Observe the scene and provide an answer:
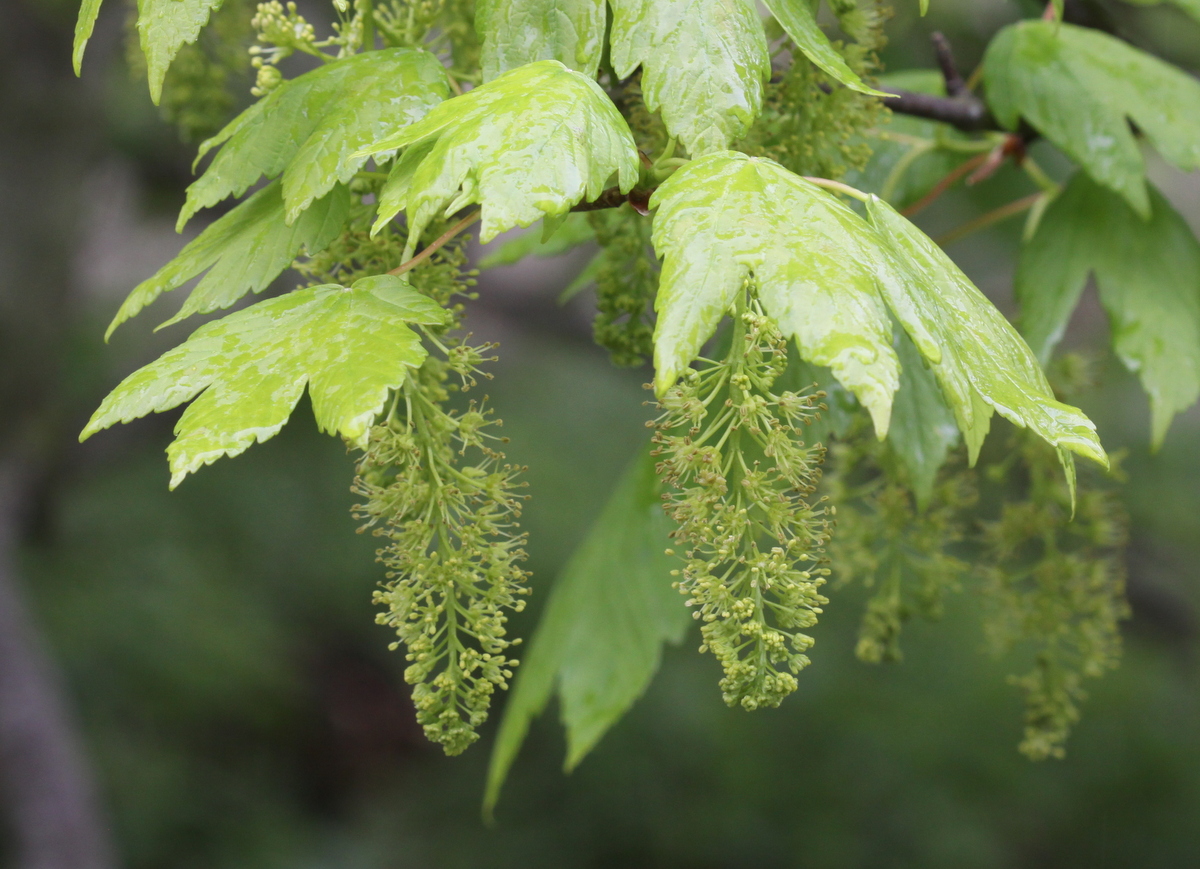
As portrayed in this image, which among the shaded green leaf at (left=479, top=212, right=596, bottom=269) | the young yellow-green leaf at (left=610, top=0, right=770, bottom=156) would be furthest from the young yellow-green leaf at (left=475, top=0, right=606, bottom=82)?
the shaded green leaf at (left=479, top=212, right=596, bottom=269)

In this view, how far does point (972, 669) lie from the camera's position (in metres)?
4.32

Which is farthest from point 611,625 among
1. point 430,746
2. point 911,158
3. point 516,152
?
point 430,746

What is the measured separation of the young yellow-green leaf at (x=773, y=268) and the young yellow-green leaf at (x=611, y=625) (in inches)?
25.0

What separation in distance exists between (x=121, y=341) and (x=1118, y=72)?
180 inches

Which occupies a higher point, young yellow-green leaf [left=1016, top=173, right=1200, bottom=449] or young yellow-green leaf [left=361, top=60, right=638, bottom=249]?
young yellow-green leaf [left=361, top=60, right=638, bottom=249]

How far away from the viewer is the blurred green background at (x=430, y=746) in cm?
320

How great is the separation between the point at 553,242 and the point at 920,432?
537mm

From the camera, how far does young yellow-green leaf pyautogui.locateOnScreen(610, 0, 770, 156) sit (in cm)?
74

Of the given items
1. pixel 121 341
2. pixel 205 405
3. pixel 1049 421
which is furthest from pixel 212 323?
pixel 121 341

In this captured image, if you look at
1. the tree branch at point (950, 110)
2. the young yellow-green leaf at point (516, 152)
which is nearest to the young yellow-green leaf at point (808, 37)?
the young yellow-green leaf at point (516, 152)

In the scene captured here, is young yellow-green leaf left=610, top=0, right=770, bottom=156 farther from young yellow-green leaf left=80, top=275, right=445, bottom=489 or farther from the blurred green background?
the blurred green background

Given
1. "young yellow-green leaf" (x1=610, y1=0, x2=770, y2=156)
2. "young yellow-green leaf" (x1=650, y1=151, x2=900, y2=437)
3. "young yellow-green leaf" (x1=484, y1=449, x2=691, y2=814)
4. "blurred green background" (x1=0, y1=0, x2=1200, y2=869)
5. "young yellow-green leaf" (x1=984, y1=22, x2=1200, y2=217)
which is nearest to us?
"young yellow-green leaf" (x1=650, y1=151, x2=900, y2=437)

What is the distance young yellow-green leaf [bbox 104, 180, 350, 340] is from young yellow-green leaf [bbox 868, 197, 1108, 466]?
43cm

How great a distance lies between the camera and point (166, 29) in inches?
30.4
